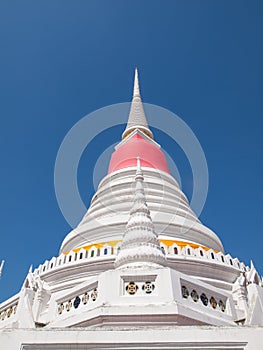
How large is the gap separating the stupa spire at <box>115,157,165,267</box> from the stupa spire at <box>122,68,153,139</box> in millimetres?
16274

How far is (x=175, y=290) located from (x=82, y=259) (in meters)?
6.56

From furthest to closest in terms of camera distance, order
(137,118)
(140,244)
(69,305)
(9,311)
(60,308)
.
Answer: (137,118)
(9,311)
(140,244)
(60,308)
(69,305)

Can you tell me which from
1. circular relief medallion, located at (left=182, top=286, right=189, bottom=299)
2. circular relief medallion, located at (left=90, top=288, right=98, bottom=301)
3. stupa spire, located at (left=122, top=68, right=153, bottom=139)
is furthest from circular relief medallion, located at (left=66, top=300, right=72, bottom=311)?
stupa spire, located at (left=122, top=68, right=153, bottom=139)

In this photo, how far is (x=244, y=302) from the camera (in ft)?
39.8

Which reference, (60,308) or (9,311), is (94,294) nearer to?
(60,308)

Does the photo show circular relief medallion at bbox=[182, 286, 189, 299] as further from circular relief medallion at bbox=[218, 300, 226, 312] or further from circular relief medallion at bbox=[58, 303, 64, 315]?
circular relief medallion at bbox=[58, 303, 64, 315]

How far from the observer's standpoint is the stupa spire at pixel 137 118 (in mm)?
27234

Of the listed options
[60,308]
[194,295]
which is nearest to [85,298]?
[60,308]

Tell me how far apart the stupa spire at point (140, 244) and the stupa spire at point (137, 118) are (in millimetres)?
16274

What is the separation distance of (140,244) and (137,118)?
66.7ft

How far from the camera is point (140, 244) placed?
9.59m

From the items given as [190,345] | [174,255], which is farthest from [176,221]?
[190,345]

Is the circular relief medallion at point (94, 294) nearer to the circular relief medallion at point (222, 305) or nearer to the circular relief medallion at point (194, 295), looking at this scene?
the circular relief medallion at point (194, 295)

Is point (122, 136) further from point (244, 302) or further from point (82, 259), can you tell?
point (244, 302)
